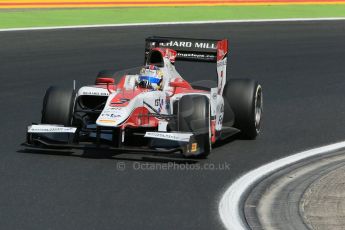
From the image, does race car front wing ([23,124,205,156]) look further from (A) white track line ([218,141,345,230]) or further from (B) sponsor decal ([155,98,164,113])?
(A) white track line ([218,141,345,230])

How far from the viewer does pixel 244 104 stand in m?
11.7

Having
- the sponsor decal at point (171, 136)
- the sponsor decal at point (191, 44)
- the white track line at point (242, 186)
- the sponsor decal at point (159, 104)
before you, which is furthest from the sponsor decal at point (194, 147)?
the sponsor decal at point (191, 44)

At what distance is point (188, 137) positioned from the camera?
1027cm

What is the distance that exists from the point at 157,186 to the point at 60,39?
11.5m

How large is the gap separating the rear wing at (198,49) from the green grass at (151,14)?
32.4 feet

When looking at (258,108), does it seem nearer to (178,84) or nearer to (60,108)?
(178,84)

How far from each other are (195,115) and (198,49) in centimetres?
222

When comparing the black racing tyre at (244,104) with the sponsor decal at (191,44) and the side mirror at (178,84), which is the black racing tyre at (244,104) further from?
the sponsor decal at (191,44)

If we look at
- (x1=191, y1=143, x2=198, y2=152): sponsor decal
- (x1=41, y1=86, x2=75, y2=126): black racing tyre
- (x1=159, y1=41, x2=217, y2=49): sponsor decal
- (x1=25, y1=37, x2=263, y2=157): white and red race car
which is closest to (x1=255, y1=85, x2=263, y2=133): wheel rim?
(x1=25, y1=37, x2=263, y2=157): white and red race car

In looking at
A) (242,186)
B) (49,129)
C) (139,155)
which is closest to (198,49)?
(139,155)

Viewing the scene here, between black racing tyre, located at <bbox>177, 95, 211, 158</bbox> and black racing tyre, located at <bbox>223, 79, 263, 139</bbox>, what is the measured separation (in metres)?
1.05

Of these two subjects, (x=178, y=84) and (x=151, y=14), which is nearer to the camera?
(x=178, y=84)

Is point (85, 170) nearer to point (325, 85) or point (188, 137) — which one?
point (188, 137)

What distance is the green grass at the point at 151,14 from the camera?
2283 centimetres
